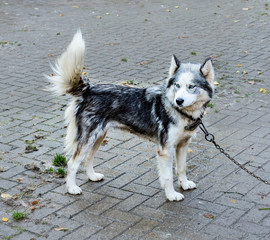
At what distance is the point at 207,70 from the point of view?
182 inches

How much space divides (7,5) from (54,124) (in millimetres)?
9835

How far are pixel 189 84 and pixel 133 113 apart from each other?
0.72 meters

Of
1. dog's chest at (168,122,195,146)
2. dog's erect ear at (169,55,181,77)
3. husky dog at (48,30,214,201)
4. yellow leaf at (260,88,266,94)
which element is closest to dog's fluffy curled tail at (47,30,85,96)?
husky dog at (48,30,214,201)

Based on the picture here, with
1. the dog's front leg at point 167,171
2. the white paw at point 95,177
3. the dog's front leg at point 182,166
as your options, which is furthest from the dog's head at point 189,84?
the white paw at point 95,177

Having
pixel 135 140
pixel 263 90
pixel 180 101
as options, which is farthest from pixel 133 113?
pixel 263 90

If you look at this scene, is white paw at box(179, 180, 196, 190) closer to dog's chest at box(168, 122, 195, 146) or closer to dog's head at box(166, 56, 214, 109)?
dog's chest at box(168, 122, 195, 146)

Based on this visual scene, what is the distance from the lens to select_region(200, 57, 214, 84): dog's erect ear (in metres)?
4.59

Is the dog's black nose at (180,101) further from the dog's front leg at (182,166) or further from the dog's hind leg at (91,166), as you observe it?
the dog's hind leg at (91,166)

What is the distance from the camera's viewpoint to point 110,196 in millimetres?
5031

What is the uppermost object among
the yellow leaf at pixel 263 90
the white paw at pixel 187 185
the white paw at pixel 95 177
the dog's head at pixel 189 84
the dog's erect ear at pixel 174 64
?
the dog's erect ear at pixel 174 64

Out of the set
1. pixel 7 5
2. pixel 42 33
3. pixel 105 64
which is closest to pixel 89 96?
pixel 105 64

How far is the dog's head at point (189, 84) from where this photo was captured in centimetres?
450

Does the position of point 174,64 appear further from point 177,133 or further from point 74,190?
point 74,190

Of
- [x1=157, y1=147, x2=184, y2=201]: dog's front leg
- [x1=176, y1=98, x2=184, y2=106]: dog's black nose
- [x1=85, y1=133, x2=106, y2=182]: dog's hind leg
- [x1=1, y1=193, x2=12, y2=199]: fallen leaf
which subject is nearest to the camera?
[x1=176, y1=98, x2=184, y2=106]: dog's black nose
